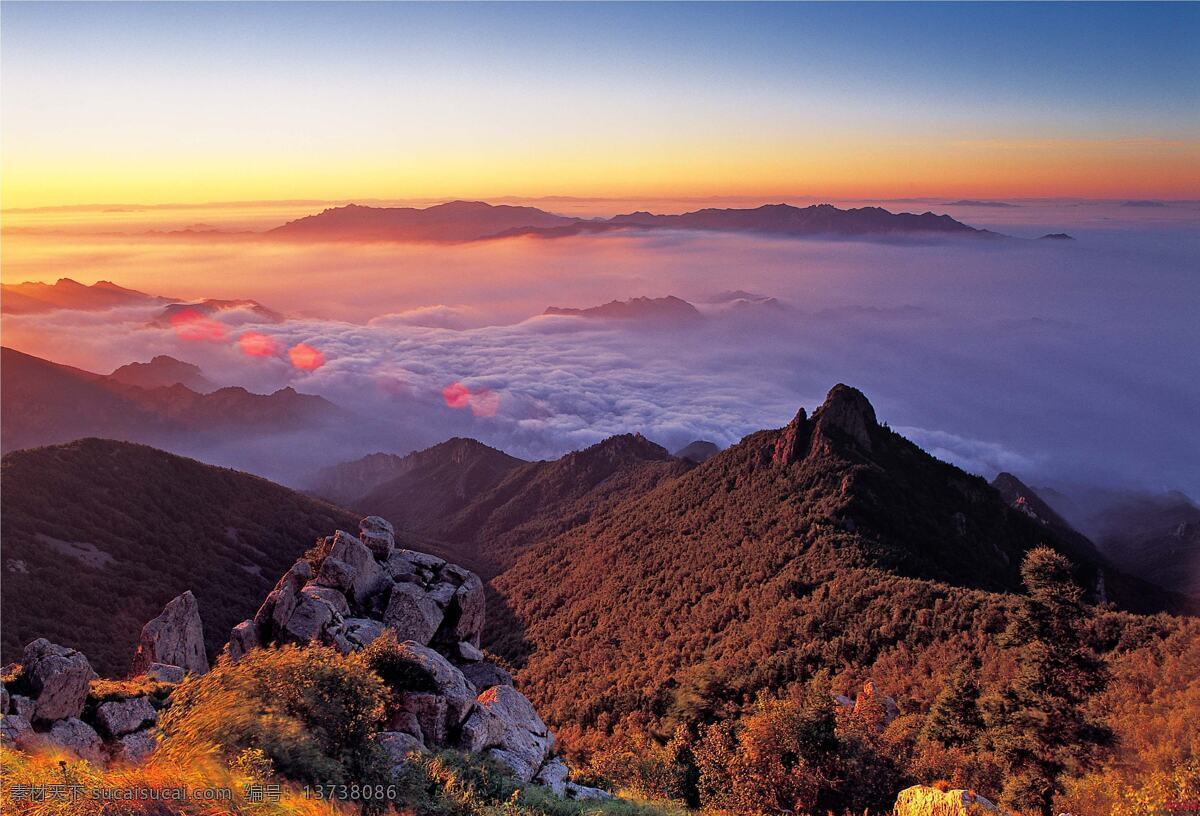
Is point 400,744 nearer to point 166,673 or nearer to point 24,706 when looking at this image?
point 24,706

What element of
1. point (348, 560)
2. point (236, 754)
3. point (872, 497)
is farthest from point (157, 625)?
point (872, 497)

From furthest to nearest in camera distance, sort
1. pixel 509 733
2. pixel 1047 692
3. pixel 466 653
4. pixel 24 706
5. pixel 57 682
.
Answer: pixel 466 653 → pixel 1047 692 → pixel 509 733 → pixel 57 682 → pixel 24 706

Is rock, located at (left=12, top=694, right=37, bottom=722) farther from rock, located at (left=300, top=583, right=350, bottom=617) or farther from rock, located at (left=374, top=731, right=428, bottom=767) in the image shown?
rock, located at (left=374, top=731, right=428, bottom=767)

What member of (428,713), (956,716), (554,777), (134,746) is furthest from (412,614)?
(956,716)

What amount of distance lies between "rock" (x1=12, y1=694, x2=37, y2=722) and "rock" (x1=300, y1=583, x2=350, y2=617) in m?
8.82

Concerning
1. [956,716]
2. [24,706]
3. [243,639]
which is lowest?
[956,716]

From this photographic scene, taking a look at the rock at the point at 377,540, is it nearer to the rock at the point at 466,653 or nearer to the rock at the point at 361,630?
the rock at the point at 361,630

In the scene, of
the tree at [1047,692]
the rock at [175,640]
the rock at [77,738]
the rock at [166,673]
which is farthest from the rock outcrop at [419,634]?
the tree at [1047,692]

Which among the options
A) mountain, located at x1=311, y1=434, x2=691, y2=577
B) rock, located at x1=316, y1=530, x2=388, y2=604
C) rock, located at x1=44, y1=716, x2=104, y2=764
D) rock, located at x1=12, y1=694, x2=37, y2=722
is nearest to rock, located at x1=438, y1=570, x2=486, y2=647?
rock, located at x1=316, y1=530, x2=388, y2=604

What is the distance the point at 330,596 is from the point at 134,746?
943 centimetres

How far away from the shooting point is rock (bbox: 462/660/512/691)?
26.5 meters

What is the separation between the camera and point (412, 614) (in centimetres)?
2762

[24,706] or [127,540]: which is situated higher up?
[24,706]

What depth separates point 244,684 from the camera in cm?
1217
